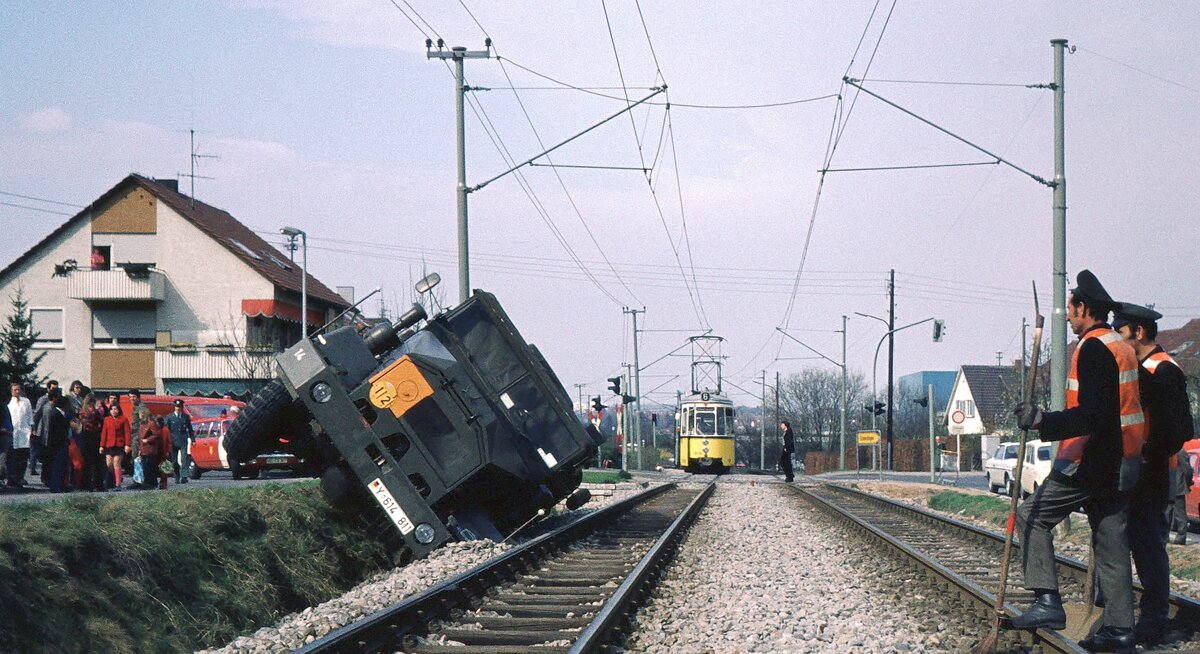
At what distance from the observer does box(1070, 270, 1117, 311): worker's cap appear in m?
6.51

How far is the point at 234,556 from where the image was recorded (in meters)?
10.9

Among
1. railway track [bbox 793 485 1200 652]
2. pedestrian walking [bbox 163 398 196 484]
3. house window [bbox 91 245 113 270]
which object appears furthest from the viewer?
house window [bbox 91 245 113 270]

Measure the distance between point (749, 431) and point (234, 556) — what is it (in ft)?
323

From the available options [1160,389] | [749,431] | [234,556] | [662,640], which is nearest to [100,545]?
[234,556]

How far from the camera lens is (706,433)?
4638cm

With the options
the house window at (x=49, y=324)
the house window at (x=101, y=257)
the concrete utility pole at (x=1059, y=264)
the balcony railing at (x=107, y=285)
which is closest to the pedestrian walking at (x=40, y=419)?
the concrete utility pole at (x=1059, y=264)

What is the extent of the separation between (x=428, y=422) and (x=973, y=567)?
537cm

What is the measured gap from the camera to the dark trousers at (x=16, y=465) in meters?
16.9

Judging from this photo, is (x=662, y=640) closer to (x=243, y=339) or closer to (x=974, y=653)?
(x=974, y=653)

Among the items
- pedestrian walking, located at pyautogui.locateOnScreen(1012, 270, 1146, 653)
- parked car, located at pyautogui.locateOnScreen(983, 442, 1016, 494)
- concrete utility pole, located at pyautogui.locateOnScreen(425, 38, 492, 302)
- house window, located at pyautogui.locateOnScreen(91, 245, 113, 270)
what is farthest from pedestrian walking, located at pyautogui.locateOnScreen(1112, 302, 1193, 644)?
house window, located at pyautogui.locateOnScreen(91, 245, 113, 270)

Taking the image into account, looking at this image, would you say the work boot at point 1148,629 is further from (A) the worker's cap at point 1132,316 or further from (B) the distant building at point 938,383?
(B) the distant building at point 938,383

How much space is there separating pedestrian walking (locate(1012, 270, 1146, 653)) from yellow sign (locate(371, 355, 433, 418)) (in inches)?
270

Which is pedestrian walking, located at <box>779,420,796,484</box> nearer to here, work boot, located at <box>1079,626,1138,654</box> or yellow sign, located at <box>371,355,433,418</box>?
yellow sign, located at <box>371,355,433,418</box>

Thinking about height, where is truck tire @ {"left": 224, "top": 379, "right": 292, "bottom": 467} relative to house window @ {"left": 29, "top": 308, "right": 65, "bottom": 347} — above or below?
below
